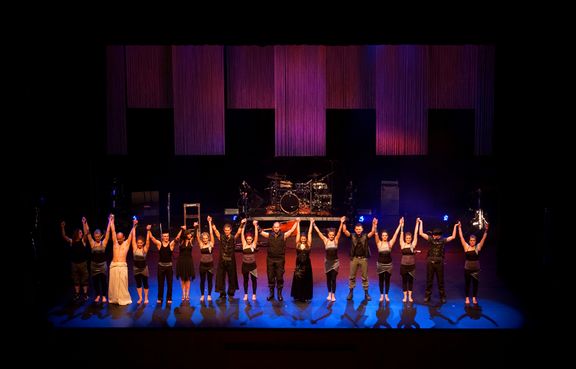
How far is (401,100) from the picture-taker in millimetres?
15125

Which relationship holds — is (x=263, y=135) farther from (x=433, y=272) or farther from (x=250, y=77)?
(x=433, y=272)

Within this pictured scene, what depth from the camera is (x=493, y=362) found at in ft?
25.1

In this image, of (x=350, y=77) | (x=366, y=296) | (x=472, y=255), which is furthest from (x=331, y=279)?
(x=350, y=77)

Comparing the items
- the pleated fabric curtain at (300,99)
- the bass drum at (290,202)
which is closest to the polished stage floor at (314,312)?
the bass drum at (290,202)

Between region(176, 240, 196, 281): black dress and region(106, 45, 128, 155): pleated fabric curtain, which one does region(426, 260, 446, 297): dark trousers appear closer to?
region(176, 240, 196, 281): black dress

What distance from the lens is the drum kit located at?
51.6ft

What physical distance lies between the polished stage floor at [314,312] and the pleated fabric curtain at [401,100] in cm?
544

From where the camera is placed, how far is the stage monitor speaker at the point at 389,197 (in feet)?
57.6

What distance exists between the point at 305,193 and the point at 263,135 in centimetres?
235

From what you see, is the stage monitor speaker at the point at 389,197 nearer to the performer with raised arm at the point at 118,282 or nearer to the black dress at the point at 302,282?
the black dress at the point at 302,282

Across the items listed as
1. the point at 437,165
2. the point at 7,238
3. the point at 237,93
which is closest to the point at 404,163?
the point at 437,165

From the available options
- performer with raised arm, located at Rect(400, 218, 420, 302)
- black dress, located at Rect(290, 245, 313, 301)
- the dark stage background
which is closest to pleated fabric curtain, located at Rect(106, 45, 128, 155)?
the dark stage background

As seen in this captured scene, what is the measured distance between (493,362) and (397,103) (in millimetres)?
8972

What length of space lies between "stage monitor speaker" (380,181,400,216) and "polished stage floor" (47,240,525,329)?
680 centimetres
